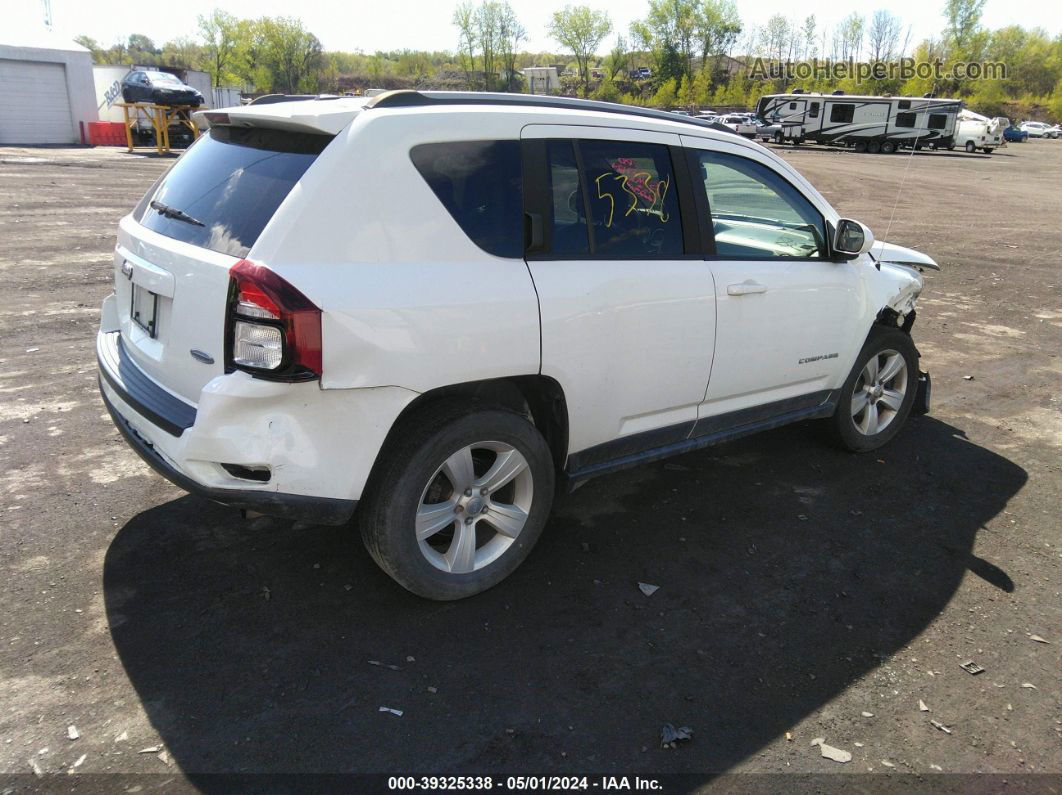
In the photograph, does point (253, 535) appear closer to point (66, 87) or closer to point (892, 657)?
point (892, 657)

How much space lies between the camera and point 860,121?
45531mm

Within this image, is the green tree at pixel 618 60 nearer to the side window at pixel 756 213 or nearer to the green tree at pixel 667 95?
the green tree at pixel 667 95

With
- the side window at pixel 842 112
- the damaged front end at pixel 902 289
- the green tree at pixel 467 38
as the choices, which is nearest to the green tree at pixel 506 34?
the green tree at pixel 467 38

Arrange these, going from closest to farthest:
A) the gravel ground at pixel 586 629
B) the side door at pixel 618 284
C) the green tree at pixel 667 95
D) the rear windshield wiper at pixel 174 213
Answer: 1. the gravel ground at pixel 586 629
2. the rear windshield wiper at pixel 174 213
3. the side door at pixel 618 284
4. the green tree at pixel 667 95

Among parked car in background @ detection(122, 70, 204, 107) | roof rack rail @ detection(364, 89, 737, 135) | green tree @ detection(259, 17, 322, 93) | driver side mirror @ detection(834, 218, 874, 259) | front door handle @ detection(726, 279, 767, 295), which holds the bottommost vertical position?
front door handle @ detection(726, 279, 767, 295)

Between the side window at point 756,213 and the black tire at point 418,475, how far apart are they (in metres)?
1.53

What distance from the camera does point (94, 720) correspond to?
2637 mm

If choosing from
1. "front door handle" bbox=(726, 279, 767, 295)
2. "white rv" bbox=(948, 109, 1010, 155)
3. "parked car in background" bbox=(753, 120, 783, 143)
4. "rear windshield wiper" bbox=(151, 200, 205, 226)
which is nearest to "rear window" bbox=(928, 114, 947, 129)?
"white rv" bbox=(948, 109, 1010, 155)

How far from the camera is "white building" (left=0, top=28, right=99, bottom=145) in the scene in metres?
32.1

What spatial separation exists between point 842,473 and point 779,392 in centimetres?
84

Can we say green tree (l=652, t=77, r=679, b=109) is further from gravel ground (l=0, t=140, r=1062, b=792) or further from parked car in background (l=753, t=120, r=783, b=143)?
gravel ground (l=0, t=140, r=1062, b=792)

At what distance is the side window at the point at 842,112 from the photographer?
4556 cm

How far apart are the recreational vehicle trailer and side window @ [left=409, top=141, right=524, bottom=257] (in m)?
46.8

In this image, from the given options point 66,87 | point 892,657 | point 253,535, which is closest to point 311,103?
point 253,535
